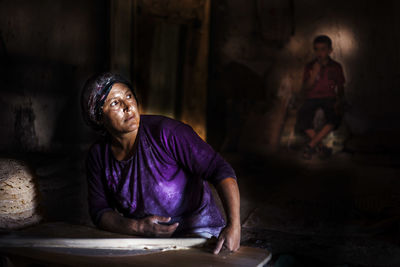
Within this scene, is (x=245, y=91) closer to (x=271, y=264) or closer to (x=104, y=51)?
(x=104, y=51)

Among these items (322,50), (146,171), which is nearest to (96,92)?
(146,171)

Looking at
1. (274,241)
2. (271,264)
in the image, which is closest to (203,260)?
(271,264)

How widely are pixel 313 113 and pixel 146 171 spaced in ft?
14.9

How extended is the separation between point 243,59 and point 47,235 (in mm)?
5041

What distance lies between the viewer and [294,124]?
6137 millimetres

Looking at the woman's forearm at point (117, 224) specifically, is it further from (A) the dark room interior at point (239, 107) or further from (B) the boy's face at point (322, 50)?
(B) the boy's face at point (322, 50)

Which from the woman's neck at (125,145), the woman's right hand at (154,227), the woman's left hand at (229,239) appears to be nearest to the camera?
the woman's left hand at (229,239)

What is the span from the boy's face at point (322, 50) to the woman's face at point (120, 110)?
4578 millimetres

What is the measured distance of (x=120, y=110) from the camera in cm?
201

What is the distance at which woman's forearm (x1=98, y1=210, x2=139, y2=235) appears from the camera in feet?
6.29

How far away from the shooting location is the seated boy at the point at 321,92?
5.80 meters

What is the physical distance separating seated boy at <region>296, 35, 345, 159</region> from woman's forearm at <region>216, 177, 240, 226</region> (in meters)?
4.40

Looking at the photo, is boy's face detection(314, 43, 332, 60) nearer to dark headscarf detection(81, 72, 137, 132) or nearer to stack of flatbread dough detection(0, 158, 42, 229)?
dark headscarf detection(81, 72, 137, 132)

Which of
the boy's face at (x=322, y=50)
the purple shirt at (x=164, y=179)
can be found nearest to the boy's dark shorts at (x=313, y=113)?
the boy's face at (x=322, y=50)
